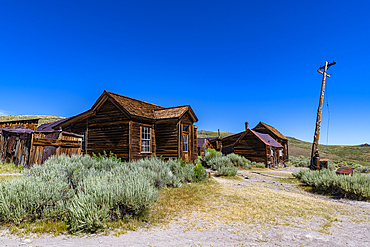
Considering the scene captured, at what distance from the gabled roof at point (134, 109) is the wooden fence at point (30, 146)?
3916mm

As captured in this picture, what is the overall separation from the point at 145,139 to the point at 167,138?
5.03 ft

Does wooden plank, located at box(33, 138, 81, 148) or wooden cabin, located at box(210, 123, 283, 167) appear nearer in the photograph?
wooden plank, located at box(33, 138, 81, 148)

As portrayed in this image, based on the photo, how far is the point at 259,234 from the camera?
3.96 metres

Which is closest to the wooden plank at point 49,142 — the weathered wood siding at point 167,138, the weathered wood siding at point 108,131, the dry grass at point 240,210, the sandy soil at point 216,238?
the weathered wood siding at point 108,131

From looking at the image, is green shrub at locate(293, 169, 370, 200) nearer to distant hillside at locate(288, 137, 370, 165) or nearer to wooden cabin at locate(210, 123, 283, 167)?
wooden cabin at locate(210, 123, 283, 167)

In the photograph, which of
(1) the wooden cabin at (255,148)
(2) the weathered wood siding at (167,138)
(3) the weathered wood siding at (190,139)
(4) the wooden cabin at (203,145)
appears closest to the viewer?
(2) the weathered wood siding at (167,138)

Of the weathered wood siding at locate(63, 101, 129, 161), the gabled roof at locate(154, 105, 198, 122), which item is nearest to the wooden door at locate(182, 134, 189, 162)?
the gabled roof at locate(154, 105, 198, 122)

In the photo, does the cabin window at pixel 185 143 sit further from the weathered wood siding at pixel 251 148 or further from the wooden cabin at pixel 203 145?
the wooden cabin at pixel 203 145

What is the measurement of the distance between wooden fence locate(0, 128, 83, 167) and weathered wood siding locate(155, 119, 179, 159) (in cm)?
580

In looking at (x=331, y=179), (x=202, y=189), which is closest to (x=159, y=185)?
(x=202, y=189)

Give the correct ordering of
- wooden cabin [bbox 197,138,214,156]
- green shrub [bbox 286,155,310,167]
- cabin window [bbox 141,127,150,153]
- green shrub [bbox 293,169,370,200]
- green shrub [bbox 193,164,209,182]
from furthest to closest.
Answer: green shrub [bbox 286,155,310,167], wooden cabin [bbox 197,138,214,156], cabin window [bbox 141,127,150,153], green shrub [bbox 193,164,209,182], green shrub [bbox 293,169,370,200]

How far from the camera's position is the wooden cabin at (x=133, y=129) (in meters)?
13.2

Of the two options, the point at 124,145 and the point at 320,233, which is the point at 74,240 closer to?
the point at 320,233

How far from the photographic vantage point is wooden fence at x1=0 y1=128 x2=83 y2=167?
9.98 meters
